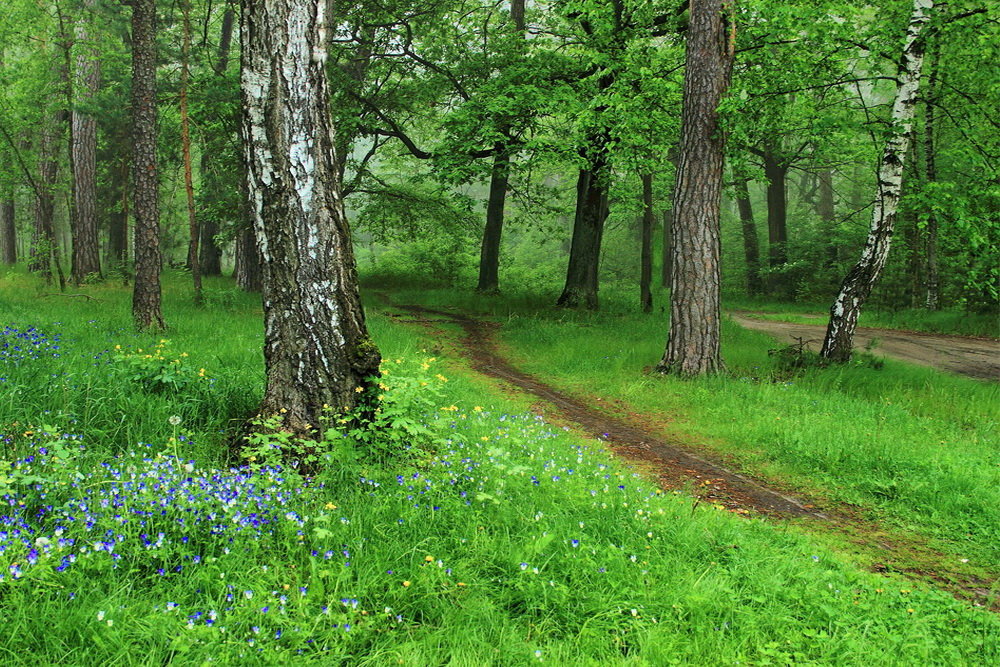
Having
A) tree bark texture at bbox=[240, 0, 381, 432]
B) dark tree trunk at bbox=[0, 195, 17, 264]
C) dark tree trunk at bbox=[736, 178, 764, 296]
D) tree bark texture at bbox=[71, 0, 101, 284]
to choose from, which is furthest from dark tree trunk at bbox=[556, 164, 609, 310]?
dark tree trunk at bbox=[0, 195, 17, 264]

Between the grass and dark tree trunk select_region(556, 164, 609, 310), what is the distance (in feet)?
39.3

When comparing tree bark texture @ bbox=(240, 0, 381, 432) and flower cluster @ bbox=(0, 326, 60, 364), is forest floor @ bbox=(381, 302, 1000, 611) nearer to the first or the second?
tree bark texture @ bbox=(240, 0, 381, 432)

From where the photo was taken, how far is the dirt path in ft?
36.2

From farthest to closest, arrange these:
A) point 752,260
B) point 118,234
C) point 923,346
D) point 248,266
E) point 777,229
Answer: point 752,260 → point 777,229 → point 118,234 → point 248,266 → point 923,346

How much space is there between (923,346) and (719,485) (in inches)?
450

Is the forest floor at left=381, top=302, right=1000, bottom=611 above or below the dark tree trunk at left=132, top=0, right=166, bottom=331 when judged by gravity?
below

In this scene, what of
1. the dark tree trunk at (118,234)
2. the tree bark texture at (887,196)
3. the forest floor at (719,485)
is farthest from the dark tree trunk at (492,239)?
the dark tree trunk at (118,234)

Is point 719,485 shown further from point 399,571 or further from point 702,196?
point 702,196

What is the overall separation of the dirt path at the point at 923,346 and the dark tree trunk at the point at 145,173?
1299 centimetres

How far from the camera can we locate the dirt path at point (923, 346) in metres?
11.0

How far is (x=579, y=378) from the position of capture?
30.8ft

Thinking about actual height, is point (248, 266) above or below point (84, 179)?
below

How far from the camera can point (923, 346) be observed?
13352 mm

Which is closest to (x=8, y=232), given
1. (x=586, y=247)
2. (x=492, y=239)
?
(x=492, y=239)
